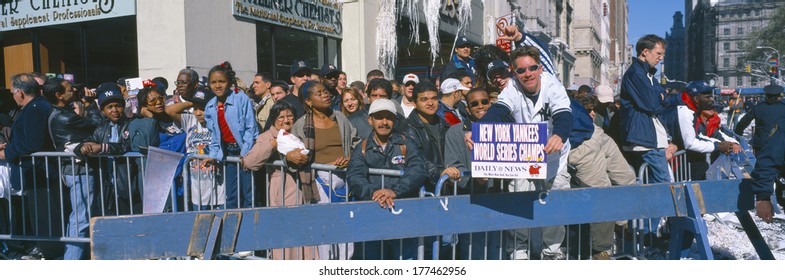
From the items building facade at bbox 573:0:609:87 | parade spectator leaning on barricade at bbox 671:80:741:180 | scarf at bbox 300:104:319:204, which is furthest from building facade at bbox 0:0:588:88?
building facade at bbox 573:0:609:87

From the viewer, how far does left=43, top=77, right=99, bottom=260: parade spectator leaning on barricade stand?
5.90 metres

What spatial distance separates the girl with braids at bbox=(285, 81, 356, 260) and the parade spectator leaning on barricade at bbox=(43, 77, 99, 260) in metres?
2.06

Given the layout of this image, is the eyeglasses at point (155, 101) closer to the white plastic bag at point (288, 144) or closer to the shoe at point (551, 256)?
the white plastic bag at point (288, 144)

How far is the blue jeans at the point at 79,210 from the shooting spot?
5.89 m

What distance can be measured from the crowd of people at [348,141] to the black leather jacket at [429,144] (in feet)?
0.05

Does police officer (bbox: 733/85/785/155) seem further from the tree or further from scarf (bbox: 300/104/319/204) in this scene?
the tree

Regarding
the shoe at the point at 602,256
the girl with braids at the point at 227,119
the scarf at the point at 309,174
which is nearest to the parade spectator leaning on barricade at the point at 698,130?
the shoe at the point at 602,256

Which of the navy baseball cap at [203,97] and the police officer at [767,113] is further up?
the navy baseball cap at [203,97]

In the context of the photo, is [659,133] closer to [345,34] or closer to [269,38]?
[269,38]

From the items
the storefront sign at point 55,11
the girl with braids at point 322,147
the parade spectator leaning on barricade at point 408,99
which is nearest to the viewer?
the girl with braids at point 322,147

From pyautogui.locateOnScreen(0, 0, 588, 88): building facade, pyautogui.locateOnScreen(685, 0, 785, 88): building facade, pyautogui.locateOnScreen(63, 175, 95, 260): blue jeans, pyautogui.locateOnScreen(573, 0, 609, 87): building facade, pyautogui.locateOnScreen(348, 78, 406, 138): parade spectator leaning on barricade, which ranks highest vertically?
pyautogui.locateOnScreen(685, 0, 785, 88): building facade

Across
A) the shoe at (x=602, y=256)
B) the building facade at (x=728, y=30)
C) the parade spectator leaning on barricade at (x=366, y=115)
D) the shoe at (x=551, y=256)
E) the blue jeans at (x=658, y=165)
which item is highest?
the building facade at (x=728, y=30)

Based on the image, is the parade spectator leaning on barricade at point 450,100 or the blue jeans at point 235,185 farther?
the parade spectator leaning on barricade at point 450,100

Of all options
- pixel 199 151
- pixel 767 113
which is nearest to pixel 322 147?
pixel 199 151
